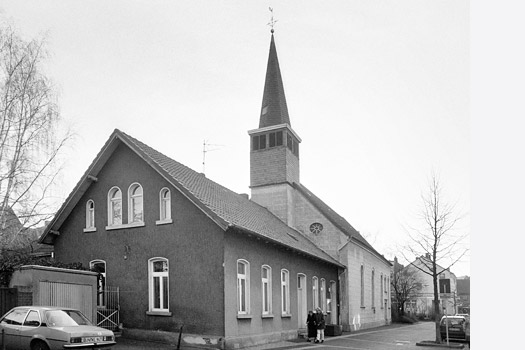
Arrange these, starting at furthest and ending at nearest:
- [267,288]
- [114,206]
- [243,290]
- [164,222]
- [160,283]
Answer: [267,288]
[114,206]
[243,290]
[164,222]
[160,283]

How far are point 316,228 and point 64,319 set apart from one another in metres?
22.0

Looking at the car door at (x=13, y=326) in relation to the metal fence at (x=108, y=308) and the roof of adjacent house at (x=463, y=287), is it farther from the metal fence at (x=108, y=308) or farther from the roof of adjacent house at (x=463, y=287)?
the roof of adjacent house at (x=463, y=287)

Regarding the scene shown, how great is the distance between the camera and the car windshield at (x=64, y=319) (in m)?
13.5

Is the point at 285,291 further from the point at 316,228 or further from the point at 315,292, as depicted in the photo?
the point at 316,228

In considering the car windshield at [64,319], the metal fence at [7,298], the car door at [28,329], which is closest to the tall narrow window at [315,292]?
the car windshield at [64,319]

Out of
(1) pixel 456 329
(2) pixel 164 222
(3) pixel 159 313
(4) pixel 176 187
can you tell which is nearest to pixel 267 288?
(3) pixel 159 313

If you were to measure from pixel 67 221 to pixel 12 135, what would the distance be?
407 centimetres

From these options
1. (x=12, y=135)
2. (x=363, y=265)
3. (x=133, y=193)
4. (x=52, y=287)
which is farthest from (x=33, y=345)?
(x=363, y=265)

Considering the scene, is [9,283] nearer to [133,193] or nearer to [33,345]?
[33,345]

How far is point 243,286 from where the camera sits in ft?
66.3

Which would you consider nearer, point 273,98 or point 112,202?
point 112,202

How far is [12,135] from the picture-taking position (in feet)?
69.7

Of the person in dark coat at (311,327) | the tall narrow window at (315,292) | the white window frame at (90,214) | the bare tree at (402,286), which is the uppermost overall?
the white window frame at (90,214)

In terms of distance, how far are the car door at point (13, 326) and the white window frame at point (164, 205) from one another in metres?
6.68
